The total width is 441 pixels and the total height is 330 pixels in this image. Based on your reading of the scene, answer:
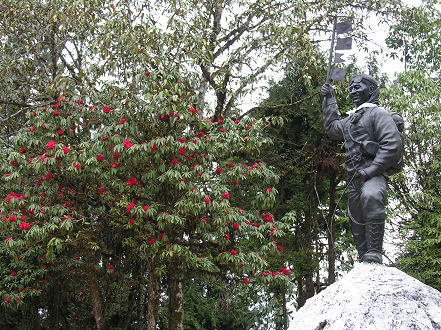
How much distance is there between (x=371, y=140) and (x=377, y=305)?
5.79 feet

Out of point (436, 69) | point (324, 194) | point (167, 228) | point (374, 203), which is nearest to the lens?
point (374, 203)

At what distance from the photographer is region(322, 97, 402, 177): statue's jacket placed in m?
4.48

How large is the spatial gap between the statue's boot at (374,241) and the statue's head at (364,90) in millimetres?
1328

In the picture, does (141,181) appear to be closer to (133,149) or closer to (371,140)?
(133,149)

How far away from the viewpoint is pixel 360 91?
4.89m

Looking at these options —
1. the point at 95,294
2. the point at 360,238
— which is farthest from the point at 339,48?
the point at 95,294

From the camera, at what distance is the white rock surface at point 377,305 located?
3.47 m

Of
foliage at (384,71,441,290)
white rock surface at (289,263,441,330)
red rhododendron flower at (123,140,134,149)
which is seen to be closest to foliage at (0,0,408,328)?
red rhododendron flower at (123,140,134,149)

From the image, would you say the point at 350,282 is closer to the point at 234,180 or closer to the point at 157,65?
the point at 234,180

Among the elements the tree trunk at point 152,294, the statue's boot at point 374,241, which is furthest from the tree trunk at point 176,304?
the statue's boot at point 374,241

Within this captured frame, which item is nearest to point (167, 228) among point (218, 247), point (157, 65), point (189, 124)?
point (218, 247)

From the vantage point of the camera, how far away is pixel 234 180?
742 centimetres

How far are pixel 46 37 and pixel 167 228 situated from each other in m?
4.56

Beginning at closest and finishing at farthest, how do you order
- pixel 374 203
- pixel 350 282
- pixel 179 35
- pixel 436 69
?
pixel 350 282, pixel 374 203, pixel 179 35, pixel 436 69
